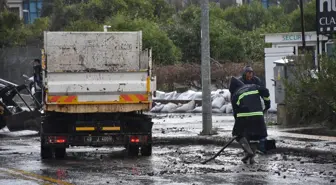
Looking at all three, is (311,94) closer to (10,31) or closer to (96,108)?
(96,108)

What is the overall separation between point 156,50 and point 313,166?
112 ft

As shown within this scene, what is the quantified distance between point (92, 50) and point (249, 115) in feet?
14.2

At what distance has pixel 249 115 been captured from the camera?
51.5 feet

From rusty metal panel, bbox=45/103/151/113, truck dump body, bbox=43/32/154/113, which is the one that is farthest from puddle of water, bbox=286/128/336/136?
rusty metal panel, bbox=45/103/151/113

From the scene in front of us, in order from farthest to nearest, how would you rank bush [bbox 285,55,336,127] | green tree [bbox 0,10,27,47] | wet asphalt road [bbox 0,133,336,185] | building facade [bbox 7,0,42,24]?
building facade [bbox 7,0,42,24] → green tree [bbox 0,10,27,47] → bush [bbox 285,55,336,127] → wet asphalt road [bbox 0,133,336,185]

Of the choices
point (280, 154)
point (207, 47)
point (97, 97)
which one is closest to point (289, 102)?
point (207, 47)

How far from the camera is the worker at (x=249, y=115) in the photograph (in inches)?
617

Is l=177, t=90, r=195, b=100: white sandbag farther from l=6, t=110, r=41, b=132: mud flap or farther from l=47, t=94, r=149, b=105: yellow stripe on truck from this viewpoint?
l=47, t=94, r=149, b=105: yellow stripe on truck

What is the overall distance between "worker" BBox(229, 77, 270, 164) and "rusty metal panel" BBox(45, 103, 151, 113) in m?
2.13

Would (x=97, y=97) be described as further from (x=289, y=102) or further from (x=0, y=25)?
(x=0, y=25)

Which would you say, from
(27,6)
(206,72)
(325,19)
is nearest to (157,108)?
(325,19)

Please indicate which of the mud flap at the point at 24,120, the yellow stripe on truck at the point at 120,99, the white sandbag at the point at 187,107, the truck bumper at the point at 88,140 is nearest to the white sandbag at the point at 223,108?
the white sandbag at the point at 187,107

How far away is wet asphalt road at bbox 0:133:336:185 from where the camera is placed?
13.2 meters

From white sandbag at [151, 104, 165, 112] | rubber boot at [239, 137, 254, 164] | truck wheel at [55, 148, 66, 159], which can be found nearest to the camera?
rubber boot at [239, 137, 254, 164]
